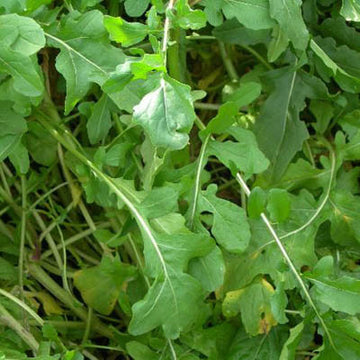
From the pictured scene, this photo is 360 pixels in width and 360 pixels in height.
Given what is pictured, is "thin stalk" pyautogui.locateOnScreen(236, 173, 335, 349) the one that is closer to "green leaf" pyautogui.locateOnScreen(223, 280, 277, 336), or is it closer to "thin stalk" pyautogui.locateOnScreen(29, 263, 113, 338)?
"green leaf" pyautogui.locateOnScreen(223, 280, 277, 336)

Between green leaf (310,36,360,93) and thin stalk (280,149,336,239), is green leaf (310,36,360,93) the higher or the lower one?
the higher one

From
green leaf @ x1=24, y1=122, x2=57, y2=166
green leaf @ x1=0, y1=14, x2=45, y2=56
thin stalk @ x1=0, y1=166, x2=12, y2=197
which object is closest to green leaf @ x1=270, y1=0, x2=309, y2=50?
green leaf @ x1=0, y1=14, x2=45, y2=56

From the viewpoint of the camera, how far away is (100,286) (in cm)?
114

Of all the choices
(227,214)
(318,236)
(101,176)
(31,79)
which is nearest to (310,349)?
(318,236)

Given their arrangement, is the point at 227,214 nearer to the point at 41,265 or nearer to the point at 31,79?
the point at 31,79

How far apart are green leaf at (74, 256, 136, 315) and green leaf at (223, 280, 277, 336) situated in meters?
0.17

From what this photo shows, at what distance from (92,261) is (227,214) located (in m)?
0.36

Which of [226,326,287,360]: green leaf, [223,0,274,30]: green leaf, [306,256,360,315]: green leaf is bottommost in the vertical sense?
[226,326,287,360]: green leaf

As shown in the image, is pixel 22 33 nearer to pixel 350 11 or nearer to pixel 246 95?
pixel 246 95

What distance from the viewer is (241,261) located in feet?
3.47

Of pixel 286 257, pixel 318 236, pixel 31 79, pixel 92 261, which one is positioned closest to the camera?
pixel 31 79

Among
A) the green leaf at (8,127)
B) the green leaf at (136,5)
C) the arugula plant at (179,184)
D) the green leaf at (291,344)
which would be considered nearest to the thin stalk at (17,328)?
the arugula plant at (179,184)

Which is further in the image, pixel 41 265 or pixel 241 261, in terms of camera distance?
pixel 41 265

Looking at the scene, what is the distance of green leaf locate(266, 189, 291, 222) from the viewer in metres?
0.98
